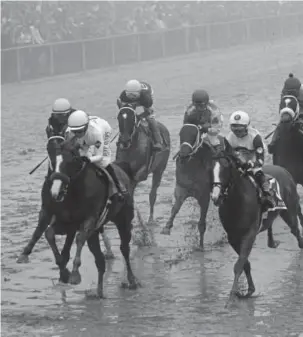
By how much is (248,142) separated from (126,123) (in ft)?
8.70

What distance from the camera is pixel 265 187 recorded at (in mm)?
12430

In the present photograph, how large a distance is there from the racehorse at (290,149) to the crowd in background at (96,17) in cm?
1797

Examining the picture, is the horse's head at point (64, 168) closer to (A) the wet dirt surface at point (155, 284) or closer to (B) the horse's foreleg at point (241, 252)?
(A) the wet dirt surface at point (155, 284)

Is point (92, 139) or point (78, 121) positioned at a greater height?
point (78, 121)

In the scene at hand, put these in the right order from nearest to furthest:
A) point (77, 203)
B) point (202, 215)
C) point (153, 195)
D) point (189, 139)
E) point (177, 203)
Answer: point (77, 203) → point (189, 139) → point (202, 215) → point (177, 203) → point (153, 195)

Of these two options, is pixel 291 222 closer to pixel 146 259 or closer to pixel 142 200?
pixel 146 259

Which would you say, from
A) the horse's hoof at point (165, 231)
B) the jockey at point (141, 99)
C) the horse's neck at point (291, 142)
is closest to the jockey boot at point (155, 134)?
the jockey at point (141, 99)

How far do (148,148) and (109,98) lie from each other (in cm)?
1553

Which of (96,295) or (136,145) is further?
(136,145)

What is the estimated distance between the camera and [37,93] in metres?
Result: 31.6

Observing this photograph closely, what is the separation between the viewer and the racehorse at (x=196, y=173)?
14352mm

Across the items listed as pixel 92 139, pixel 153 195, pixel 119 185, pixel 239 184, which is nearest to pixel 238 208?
pixel 239 184

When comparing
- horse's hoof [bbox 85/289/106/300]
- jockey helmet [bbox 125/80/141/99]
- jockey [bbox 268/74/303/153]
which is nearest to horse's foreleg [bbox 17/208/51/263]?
horse's hoof [bbox 85/289/106/300]

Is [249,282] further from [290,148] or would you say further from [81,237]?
[290,148]
